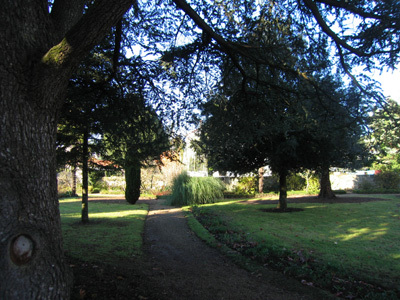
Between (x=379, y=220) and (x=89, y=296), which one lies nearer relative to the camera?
(x=89, y=296)

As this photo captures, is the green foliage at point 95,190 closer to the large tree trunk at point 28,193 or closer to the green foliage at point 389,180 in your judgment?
the green foliage at point 389,180

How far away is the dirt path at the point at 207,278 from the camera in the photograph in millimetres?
3951

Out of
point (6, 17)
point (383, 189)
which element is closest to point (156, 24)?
point (6, 17)

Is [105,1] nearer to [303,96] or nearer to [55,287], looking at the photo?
[55,287]

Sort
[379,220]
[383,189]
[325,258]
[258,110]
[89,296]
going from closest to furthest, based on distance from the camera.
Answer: [89,296] < [325,258] < [258,110] < [379,220] < [383,189]

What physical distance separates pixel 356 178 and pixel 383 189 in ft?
10.6

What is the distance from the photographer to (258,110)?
6.34 meters

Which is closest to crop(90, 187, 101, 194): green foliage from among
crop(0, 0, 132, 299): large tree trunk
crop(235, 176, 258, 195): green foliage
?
crop(235, 176, 258, 195): green foliage

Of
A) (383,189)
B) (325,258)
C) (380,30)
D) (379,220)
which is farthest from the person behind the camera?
(383,189)

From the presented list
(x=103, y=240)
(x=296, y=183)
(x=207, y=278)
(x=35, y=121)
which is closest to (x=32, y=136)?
(x=35, y=121)

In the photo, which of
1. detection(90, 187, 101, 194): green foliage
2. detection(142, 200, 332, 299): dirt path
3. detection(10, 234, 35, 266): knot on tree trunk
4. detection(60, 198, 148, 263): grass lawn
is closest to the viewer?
detection(10, 234, 35, 266): knot on tree trunk

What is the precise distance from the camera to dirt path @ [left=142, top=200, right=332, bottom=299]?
3951mm

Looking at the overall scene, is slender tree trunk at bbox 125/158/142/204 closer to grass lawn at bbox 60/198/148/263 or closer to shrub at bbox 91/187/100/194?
grass lawn at bbox 60/198/148/263

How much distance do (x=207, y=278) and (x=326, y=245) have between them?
11.4 ft
